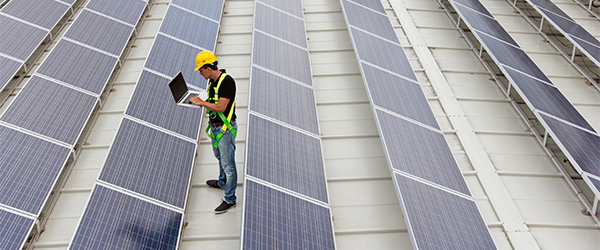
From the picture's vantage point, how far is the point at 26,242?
6.60 metres

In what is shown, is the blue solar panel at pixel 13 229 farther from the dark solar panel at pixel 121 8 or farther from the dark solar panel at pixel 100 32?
the dark solar panel at pixel 121 8

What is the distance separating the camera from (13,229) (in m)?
6.44

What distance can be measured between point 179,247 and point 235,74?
5.23 m

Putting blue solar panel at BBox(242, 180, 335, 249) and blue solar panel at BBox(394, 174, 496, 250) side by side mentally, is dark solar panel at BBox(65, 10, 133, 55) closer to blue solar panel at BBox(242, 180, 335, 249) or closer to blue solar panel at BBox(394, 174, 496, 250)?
blue solar panel at BBox(242, 180, 335, 249)

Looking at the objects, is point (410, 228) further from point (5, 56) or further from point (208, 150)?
point (5, 56)

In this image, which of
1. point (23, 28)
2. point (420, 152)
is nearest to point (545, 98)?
point (420, 152)

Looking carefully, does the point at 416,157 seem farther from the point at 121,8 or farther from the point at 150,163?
the point at 121,8

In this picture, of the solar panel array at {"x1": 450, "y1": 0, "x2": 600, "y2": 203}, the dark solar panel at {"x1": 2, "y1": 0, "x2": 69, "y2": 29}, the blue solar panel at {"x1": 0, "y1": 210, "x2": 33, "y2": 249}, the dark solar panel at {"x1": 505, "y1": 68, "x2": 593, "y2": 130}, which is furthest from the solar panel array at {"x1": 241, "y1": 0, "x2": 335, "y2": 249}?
the dark solar panel at {"x1": 2, "y1": 0, "x2": 69, "y2": 29}

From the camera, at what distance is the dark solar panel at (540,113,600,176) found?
8070mm

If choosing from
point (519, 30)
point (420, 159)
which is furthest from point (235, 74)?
point (519, 30)

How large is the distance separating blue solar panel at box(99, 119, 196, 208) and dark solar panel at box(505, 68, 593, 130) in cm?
680

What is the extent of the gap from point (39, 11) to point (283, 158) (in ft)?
29.4

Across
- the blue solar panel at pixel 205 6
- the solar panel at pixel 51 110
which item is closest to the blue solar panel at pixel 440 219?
the solar panel at pixel 51 110

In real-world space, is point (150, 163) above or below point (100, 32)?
below
